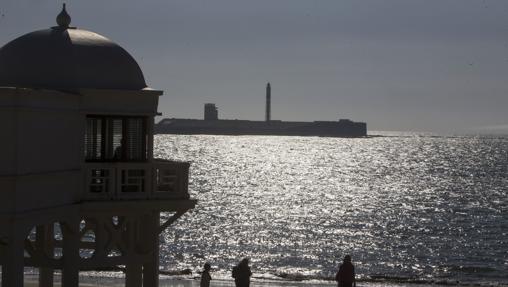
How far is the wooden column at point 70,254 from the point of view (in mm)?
17688

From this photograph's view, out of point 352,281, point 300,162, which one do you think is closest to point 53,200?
point 352,281

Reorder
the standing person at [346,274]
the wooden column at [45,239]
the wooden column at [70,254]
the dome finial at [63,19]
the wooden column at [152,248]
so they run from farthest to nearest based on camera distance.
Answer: the standing person at [346,274]
the wooden column at [152,248]
the wooden column at [45,239]
the dome finial at [63,19]
the wooden column at [70,254]

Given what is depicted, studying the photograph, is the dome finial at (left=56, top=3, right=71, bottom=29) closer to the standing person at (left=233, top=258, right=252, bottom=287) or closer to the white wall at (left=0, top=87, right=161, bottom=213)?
the white wall at (left=0, top=87, right=161, bottom=213)

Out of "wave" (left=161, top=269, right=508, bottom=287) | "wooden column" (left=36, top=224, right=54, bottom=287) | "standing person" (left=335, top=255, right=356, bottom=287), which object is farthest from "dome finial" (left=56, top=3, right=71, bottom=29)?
"wave" (left=161, top=269, right=508, bottom=287)

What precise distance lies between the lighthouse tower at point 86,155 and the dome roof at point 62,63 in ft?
0.06

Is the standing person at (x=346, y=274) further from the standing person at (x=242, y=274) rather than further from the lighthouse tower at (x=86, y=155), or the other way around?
the lighthouse tower at (x=86, y=155)

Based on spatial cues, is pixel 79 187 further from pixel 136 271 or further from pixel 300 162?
pixel 300 162

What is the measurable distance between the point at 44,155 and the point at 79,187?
1839mm

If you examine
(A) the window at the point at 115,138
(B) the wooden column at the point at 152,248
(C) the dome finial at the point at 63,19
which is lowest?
(B) the wooden column at the point at 152,248

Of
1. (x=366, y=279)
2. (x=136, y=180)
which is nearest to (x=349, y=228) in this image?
(x=366, y=279)

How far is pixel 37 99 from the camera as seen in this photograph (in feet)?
51.2

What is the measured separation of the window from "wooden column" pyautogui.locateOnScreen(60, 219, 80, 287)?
1.35 meters

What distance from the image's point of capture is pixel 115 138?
60.9 feet

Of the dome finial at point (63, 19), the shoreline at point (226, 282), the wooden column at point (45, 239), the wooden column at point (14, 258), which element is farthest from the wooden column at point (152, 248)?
the shoreline at point (226, 282)
